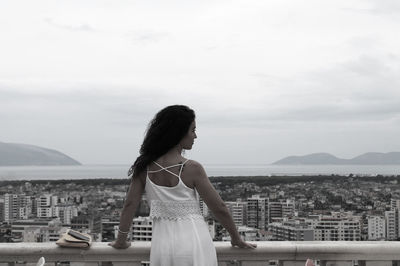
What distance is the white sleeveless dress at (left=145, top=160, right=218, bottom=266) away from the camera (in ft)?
10.3

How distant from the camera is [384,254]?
154 inches

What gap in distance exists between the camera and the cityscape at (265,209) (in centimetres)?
2259

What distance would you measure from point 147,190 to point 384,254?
176cm

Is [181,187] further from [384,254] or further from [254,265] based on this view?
[384,254]

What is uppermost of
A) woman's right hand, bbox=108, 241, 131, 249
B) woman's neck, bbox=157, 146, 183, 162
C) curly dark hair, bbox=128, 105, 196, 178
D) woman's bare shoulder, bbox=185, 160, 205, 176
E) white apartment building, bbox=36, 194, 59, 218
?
curly dark hair, bbox=128, 105, 196, 178

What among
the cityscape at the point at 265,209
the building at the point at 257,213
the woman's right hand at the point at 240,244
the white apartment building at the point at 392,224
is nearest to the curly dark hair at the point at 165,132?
the woman's right hand at the point at 240,244

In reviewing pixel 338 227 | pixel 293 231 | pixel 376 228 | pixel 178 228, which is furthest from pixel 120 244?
pixel 376 228

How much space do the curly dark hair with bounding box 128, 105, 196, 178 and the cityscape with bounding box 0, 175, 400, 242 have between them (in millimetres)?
13835

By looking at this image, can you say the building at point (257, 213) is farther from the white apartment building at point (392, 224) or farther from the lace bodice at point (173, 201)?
the lace bodice at point (173, 201)

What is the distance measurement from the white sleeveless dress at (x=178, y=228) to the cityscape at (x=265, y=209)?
45.2ft

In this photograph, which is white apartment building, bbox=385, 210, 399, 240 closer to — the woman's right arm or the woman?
the woman's right arm

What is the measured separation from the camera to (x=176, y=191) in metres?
3.14

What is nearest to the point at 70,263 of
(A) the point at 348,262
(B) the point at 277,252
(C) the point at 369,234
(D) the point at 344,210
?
(B) the point at 277,252

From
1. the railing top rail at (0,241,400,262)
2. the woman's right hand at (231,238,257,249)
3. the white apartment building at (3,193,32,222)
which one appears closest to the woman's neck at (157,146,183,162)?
the woman's right hand at (231,238,257,249)
